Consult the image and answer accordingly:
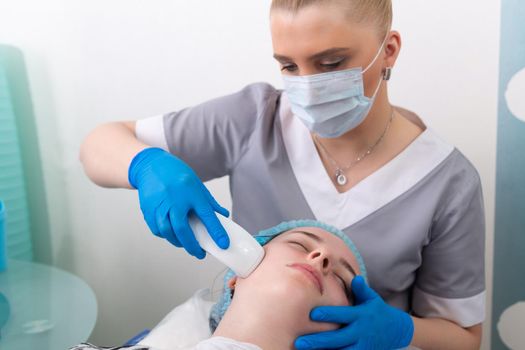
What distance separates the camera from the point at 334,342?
1.01 metres

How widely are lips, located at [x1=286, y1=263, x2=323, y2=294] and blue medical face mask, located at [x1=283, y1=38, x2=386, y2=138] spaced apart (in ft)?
1.12

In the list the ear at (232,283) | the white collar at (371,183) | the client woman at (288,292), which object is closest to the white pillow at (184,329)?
the client woman at (288,292)

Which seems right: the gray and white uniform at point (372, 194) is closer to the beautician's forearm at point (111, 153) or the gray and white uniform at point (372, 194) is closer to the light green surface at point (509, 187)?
the beautician's forearm at point (111, 153)

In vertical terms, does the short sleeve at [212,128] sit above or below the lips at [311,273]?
above

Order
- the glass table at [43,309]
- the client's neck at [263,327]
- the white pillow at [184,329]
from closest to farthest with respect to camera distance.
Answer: the client's neck at [263,327]
the white pillow at [184,329]
the glass table at [43,309]

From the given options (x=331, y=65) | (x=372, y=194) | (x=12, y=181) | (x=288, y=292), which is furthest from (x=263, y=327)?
(x=12, y=181)

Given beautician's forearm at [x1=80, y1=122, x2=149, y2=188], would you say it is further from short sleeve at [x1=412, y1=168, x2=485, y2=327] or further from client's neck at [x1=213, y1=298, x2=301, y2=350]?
short sleeve at [x1=412, y1=168, x2=485, y2=327]

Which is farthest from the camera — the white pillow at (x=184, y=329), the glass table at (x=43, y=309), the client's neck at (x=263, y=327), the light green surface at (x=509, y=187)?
the light green surface at (x=509, y=187)

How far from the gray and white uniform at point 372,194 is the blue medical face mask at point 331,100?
149 mm

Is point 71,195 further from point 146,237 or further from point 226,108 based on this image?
point 226,108

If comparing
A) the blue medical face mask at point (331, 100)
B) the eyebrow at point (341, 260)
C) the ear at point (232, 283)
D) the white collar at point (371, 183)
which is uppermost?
the blue medical face mask at point (331, 100)

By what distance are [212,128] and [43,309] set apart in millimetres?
662

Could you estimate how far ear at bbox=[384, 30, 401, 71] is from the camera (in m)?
1.21

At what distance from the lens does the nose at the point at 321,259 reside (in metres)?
1.07
